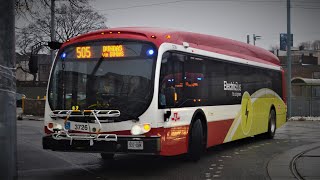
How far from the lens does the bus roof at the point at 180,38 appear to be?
10.1 metres

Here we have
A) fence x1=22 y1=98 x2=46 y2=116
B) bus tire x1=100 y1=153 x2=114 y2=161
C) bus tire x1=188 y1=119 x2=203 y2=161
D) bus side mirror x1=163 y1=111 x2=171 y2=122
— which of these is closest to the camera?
bus side mirror x1=163 y1=111 x2=171 y2=122

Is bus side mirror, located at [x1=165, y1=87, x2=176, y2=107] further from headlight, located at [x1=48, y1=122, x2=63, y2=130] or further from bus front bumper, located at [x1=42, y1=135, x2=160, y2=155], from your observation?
headlight, located at [x1=48, y1=122, x2=63, y2=130]

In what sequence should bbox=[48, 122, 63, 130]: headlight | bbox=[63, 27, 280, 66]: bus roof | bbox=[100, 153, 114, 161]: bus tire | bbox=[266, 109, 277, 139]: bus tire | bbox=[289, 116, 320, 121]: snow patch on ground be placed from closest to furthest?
bbox=[48, 122, 63, 130]: headlight
bbox=[63, 27, 280, 66]: bus roof
bbox=[100, 153, 114, 161]: bus tire
bbox=[266, 109, 277, 139]: bus tire
bbox=[289, 116, 320, 121]: snow patch on ground

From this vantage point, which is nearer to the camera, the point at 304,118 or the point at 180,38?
the point at 180,38

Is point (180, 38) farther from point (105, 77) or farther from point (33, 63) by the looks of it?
point (33, 63)

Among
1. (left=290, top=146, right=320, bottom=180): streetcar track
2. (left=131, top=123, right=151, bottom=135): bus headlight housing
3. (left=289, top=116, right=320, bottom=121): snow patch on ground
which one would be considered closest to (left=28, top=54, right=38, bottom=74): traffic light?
(left=131, top=123, right=151, bottom=135): bus headlight housing

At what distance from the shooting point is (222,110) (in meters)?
13.4

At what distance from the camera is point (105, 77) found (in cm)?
990

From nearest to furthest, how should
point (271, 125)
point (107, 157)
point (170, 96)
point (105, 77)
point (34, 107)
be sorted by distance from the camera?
point (105, 77) < point (170, 96) < point (107, 157) < point (271, 125) < point (34, 107)

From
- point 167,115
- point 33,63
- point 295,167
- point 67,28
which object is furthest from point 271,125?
point 67,28

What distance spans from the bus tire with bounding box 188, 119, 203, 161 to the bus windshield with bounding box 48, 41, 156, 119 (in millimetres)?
2250

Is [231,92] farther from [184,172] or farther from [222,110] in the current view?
[184,172]

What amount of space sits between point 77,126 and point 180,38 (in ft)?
10.3

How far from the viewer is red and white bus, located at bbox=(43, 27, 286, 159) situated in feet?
31.1
